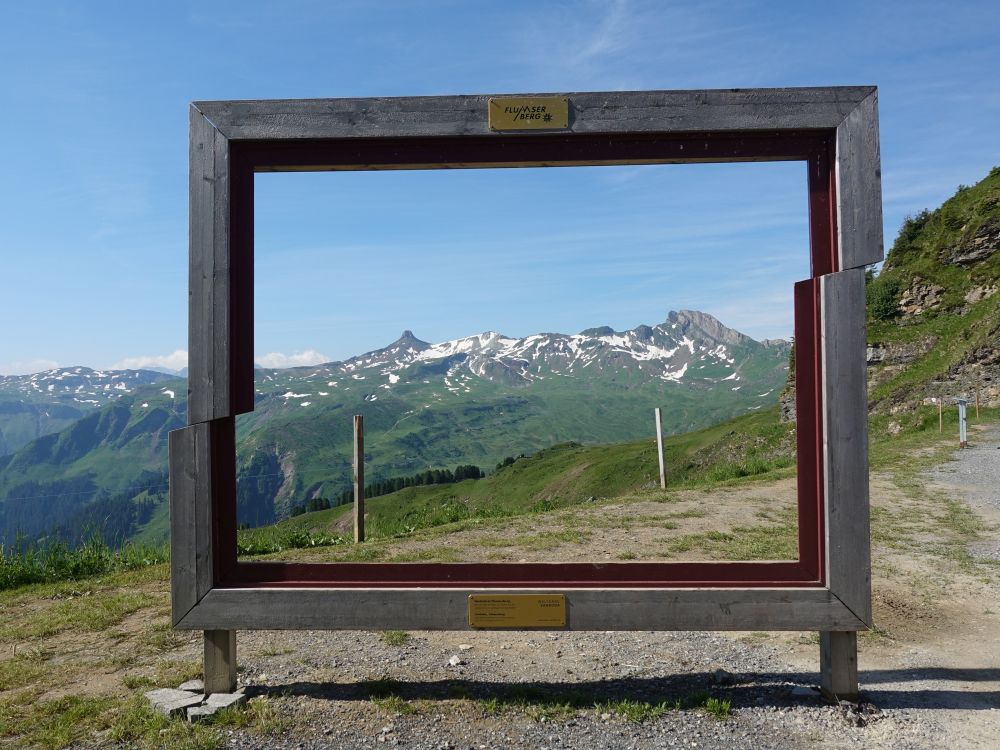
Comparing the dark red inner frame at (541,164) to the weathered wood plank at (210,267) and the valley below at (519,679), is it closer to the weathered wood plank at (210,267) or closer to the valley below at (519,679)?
the weathered wood plank at (210,267)

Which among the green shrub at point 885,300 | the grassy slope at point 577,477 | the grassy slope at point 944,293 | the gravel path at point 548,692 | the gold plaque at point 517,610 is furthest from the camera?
the green shrub at point 885,300

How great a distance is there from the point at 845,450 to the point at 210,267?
17.3ft

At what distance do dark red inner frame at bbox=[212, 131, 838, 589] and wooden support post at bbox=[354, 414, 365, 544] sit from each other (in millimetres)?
7307

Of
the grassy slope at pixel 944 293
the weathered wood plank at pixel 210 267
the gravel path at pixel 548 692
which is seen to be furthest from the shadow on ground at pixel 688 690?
the grassy slope at pixel 944 293

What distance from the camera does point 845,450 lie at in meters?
5.37

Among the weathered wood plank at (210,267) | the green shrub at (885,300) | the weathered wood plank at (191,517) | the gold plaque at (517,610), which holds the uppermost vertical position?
the green shrub at (885,300)

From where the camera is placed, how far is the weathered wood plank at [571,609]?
5379 mm

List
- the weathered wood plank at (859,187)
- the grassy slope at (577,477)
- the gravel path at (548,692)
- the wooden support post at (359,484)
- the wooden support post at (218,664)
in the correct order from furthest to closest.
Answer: the grassy slope at (577,477), the wooden support post at (359,484), the wooden support post at (218,664), the weathered wood plank at (859,187), the gravel path at (548,692)

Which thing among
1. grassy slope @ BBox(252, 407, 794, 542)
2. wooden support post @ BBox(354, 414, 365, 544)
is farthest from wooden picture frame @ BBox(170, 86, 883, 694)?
grassy slope @ BBox(252, 407, 794, 542)

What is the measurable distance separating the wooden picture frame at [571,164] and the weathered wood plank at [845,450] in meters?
0.01

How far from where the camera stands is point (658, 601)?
542 centimetres

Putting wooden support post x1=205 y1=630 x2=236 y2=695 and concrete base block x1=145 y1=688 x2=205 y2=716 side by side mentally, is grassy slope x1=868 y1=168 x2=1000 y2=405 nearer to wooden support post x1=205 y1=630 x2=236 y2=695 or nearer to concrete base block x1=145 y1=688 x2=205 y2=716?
wooden support post x1=205 y1=630 x2=236 y2=695

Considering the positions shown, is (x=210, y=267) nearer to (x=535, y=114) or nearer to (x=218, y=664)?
(x=535, y=114)

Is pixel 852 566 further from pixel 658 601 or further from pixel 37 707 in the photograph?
pixel 37 707
